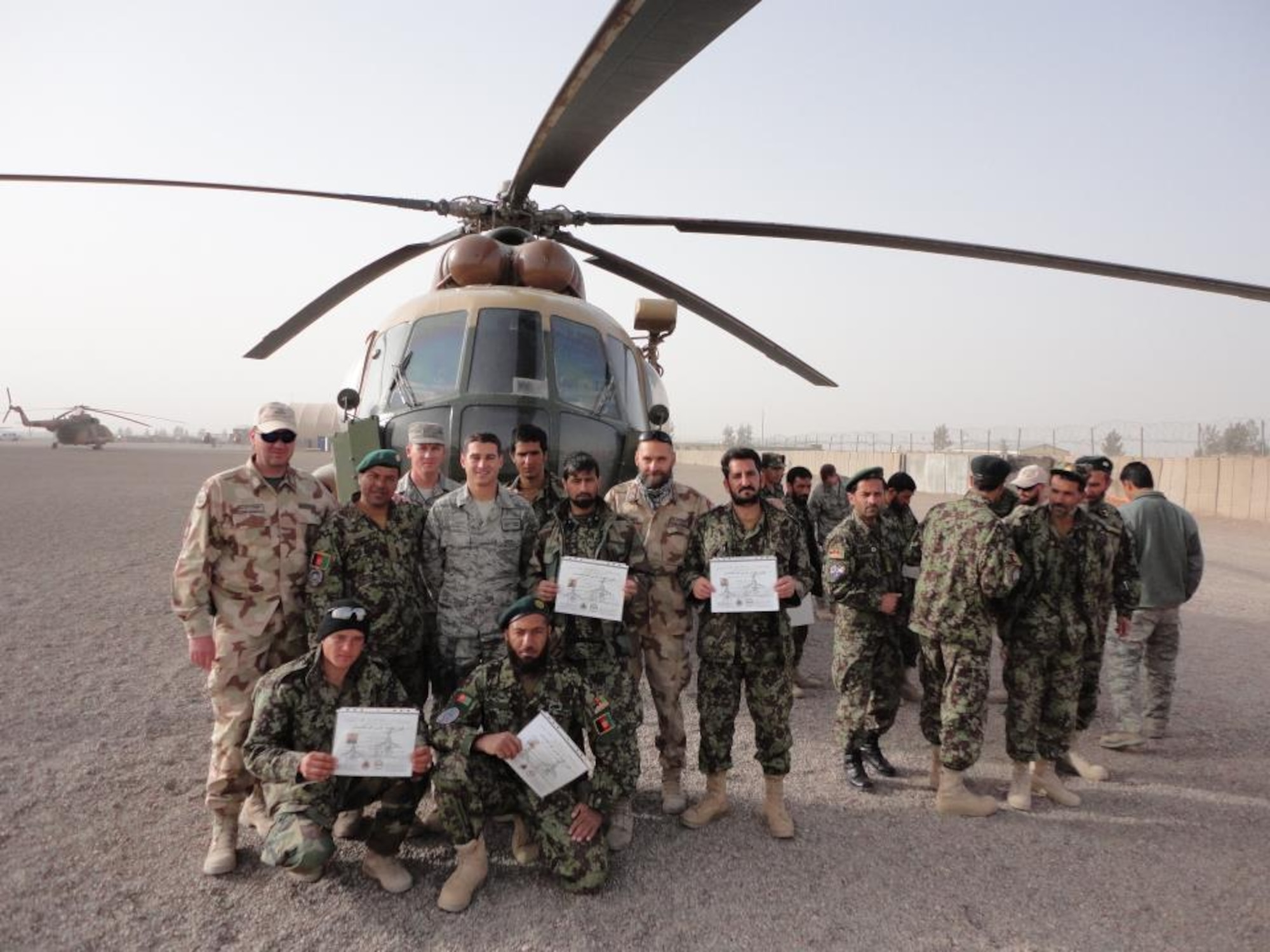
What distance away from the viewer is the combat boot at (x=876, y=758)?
4238 millimetres

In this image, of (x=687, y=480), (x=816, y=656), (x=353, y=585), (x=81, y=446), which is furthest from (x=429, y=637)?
(x=81, y=446)

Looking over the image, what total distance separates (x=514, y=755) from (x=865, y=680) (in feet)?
6.95

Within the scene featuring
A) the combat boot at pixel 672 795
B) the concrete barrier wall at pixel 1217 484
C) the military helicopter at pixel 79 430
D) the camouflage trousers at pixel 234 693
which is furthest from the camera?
the military helicopter at pixel 79 430

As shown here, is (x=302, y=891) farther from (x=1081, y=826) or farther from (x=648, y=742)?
(x=1081, y=826)

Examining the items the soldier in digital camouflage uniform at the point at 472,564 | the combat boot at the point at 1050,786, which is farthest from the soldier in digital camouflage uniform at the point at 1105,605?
the soldier in digital camouflage uniform at the point at 472,564

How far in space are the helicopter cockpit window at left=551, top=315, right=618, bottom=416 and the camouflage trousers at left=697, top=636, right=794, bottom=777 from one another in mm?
2636

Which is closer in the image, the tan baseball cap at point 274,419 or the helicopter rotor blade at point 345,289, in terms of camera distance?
the tan baseball cap at point 274,419

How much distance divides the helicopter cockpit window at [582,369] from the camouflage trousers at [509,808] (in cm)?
304

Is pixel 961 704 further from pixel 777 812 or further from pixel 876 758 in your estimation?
pixel 777 812

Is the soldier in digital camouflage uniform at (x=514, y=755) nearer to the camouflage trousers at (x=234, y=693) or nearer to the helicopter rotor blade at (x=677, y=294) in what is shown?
the camouflage trousers at (x=234, y=693)

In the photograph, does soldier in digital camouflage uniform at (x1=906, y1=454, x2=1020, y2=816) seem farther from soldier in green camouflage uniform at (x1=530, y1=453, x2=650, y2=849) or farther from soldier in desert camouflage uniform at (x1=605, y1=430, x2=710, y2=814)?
soldier in green camouflage uniform at (x1=530, y1=453, x2=650, y2=849)

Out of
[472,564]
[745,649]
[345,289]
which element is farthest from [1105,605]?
[345,289]

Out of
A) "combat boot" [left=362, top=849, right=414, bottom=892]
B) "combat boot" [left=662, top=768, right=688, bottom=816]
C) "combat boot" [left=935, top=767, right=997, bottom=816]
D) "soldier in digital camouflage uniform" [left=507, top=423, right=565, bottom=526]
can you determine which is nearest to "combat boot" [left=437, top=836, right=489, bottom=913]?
"combat boot" [left=362, top=849, right=414, bottom=892]

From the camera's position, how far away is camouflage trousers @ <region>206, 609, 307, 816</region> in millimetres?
3230
